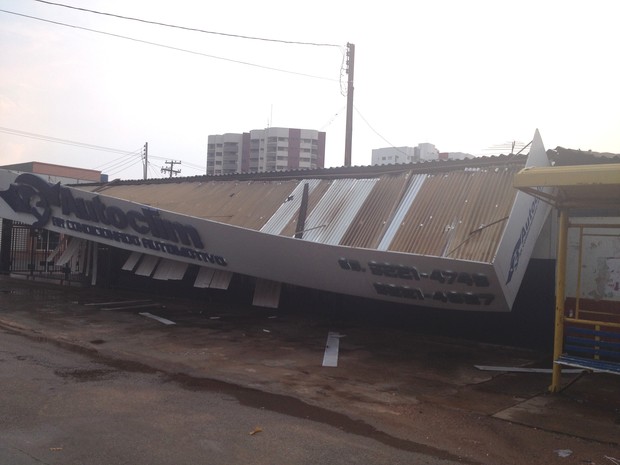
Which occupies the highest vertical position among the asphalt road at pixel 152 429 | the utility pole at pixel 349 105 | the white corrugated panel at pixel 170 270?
the utility pole at pixel 349 105

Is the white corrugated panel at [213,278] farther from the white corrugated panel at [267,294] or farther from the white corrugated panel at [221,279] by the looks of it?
the white corrugated panel at [267,294]

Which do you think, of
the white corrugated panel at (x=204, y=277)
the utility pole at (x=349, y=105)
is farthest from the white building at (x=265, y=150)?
the white corrugated panel at (x=204, y=277)

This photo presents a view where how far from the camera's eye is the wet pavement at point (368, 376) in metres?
6.68

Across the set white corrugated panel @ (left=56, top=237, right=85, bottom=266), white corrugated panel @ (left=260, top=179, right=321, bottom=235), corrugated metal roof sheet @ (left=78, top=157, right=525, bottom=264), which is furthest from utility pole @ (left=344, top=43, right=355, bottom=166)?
white corrugated panel @ (left=56, top=237, right=85, bottom=266)

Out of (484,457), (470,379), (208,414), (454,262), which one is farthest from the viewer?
(454,262)

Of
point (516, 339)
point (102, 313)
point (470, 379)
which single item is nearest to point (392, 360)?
point (470, 379)

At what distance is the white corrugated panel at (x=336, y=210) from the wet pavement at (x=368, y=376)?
249 cm

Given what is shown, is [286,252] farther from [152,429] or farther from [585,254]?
[152,429]

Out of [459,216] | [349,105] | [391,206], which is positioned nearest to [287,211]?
[391,206]

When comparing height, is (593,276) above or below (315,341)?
above

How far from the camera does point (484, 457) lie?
5.96 m

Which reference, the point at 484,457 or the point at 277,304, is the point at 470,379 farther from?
the point at 277,304

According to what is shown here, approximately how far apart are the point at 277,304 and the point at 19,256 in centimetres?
1850

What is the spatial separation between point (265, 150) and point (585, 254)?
82897mm
